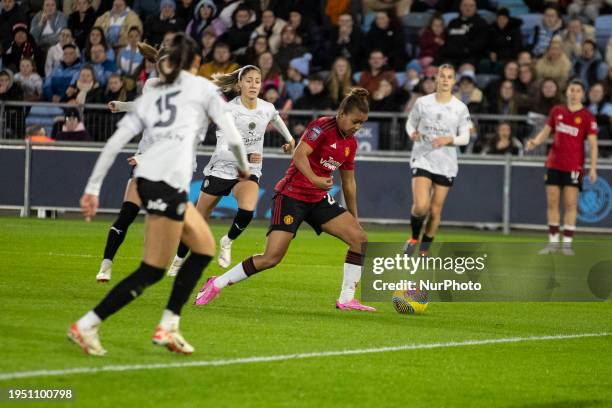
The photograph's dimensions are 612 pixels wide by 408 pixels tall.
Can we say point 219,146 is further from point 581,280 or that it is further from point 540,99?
point 540,99

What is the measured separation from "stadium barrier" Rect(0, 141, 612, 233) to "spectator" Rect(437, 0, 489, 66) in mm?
2923

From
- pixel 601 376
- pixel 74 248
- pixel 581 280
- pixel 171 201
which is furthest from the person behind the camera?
pixel 74 248

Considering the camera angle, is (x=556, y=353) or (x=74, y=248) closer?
(x=556, y=353)

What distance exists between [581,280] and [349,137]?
201 inches

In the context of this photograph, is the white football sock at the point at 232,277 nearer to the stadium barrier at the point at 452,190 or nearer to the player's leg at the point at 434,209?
the player's leg at the point at 434,209

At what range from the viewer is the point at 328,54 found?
25375 mm

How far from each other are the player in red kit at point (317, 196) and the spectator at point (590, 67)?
A: 12.9 metres

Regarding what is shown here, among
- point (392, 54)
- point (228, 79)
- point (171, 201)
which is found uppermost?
point (392, 54)

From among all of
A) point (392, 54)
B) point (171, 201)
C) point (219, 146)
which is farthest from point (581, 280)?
point (392, 54)

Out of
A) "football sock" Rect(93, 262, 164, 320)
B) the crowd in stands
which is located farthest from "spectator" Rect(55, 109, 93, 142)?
"football sock" Rect(93, 262, 164, 320)

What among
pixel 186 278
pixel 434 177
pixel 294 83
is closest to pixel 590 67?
pixel 294 83

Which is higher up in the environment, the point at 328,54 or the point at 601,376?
the point at 328,54

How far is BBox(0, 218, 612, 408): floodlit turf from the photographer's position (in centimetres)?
733

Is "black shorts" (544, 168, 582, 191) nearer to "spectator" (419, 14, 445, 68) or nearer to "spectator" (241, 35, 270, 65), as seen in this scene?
"spectator" (419, 14, 445, 68)
